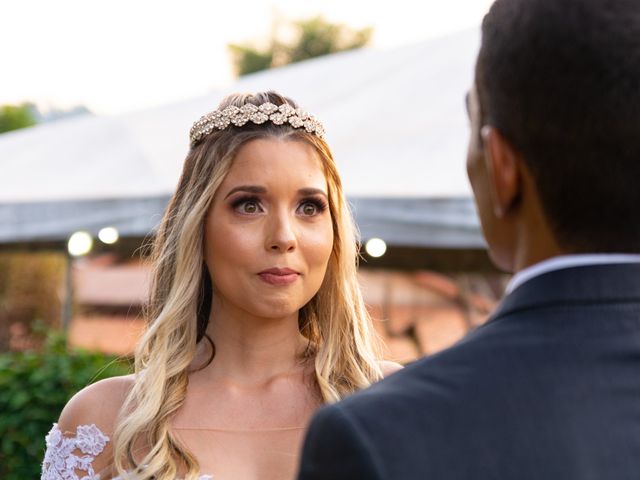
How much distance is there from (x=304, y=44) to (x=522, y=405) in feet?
124

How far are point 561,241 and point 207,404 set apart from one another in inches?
66.1

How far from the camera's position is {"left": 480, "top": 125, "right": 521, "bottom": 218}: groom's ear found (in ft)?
4.58

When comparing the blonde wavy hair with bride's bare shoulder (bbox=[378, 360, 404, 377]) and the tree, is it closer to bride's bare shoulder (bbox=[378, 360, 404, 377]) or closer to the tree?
bride's bare shoulder (bbox=[378, 360, 404, 377])

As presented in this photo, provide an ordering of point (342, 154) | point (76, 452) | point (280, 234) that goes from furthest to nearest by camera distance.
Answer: point (342, 154)
point (76, 452)
point (280, 234)

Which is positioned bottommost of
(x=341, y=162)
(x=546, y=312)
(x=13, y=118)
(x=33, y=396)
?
(x=33, y=396)

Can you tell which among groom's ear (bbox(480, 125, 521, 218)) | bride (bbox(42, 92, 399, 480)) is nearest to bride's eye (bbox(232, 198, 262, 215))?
bride (bbox(42, 92, 399, 480))

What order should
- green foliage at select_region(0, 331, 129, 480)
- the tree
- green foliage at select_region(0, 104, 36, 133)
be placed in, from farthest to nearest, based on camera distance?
1. the tree
2. green foliage at select_region(0, 104, 36, 133)
3. green foliage at select_region(0, 331, 129, 480)

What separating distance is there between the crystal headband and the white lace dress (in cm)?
89

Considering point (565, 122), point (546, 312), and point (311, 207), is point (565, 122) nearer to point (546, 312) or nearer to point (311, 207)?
point (546, 312)

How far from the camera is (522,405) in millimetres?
1307

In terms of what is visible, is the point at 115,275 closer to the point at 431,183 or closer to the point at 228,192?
the point at 431,183

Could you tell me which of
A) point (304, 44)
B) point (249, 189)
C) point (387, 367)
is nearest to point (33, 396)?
point (387, 367)

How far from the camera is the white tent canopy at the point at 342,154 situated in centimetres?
573

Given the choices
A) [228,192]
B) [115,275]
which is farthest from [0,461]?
[115,275]
